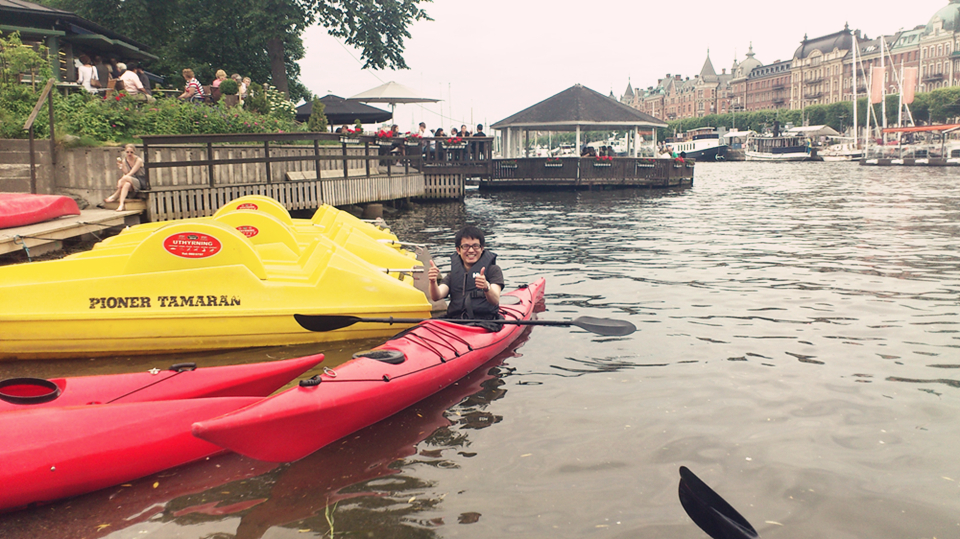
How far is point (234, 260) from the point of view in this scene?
6754 mm

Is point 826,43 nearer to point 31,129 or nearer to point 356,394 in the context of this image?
point 31,129

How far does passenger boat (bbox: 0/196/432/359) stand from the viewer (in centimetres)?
637

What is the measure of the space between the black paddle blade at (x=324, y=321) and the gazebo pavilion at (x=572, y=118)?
2719 cm

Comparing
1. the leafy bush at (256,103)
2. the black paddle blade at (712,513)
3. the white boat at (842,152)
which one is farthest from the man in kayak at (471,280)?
the white boat at (842,152)

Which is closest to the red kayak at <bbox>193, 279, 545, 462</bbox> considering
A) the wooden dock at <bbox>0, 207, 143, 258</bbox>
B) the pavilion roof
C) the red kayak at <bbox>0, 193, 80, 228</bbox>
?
the wooden dock at <bbox>0, 207, 143, 258</bbox>

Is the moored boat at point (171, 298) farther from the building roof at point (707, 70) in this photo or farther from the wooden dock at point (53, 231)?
the building roof at point (707, 70)

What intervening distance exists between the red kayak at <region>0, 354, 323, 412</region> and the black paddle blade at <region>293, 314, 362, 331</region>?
4.14ft

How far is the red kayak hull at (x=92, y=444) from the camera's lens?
12.6ft

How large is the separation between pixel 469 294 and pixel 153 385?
2.91m

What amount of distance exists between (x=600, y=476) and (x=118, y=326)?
188 inches

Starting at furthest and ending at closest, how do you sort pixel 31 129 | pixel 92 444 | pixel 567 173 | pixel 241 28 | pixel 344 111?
pixel 567 173 < pixel 344 111 < pixel 241 28 < pixel 31 129 < pixel 92 444

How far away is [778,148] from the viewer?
8300 cm

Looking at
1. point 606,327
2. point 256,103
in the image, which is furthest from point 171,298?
point 256,103

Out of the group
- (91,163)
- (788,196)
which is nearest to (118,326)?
(91,163)
